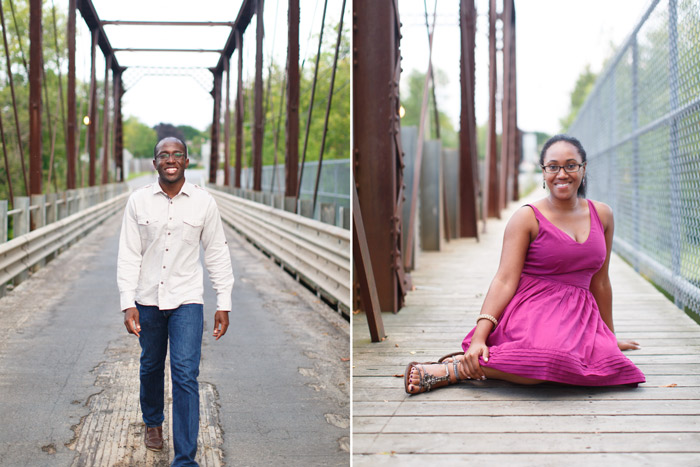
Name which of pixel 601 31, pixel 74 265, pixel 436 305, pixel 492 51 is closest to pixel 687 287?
pixel 436 305

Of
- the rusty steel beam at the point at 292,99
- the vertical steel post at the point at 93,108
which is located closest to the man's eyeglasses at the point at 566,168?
the rusty steel beam at the point at 292,99

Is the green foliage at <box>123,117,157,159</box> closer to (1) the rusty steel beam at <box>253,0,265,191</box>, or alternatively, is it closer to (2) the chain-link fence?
(2) the chain-link fence

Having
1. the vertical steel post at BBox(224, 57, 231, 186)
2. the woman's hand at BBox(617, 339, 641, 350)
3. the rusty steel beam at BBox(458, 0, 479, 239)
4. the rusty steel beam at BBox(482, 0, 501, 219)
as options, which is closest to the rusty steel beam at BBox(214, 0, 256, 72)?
the vertical steel post at BBox(224, 57, 231, 186)

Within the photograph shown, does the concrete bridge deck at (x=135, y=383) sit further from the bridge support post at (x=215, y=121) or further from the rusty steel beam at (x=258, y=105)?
the bridge support post at (x=215, y=121)

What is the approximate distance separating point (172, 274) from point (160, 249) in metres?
0.12

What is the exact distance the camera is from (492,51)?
18.9 metres

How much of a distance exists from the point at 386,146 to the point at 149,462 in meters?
3.53

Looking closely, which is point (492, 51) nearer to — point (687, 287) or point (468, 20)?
point (468, 20)

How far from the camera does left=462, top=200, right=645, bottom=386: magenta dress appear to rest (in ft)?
13.6

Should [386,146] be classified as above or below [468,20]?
below

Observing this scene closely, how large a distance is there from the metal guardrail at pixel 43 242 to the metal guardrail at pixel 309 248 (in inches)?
81.0

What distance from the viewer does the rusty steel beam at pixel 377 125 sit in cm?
653

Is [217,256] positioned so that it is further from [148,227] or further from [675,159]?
[675,159]

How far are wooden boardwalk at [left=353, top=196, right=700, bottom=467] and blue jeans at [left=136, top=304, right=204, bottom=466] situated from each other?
71cm
